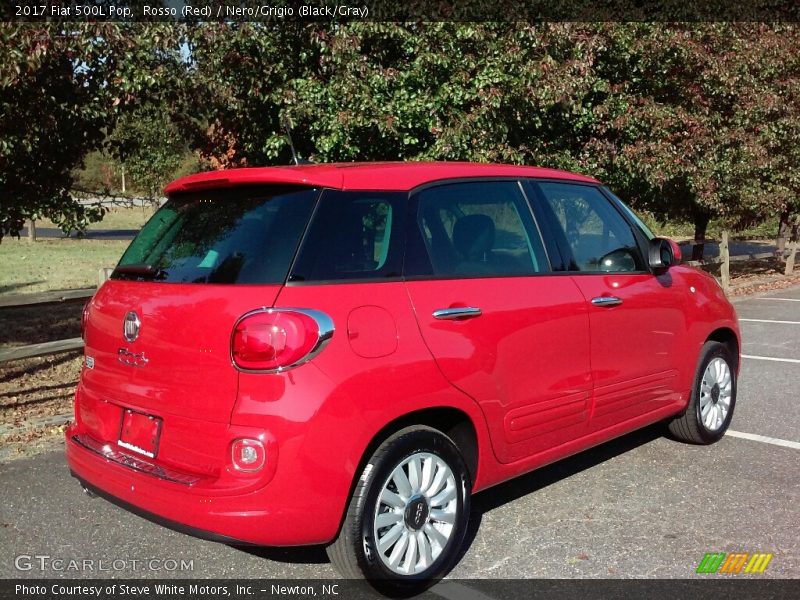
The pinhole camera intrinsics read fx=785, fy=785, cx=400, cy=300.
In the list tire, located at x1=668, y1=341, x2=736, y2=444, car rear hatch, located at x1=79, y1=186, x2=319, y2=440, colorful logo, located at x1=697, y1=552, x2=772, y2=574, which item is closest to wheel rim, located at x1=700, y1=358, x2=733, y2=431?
tire, located at x1=668, y1=341, x2=736, y2=444

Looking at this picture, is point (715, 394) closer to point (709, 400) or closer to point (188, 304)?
point (709, 400)

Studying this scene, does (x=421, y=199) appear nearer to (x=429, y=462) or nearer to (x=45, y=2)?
(x=429, y=462)

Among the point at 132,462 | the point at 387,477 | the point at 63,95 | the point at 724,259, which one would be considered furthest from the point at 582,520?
the point at 724,259

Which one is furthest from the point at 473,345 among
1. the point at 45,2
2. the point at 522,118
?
the point at 522,118

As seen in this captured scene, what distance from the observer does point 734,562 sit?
365cm

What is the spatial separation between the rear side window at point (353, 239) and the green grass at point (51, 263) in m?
11.5

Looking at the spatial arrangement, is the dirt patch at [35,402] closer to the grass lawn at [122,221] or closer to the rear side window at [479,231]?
the rear side window at [479,231]

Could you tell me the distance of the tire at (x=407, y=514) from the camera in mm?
3109

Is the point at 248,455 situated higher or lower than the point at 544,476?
higher

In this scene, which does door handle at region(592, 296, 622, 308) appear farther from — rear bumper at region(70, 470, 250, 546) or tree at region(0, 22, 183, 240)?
tree at region(0, 22, 183, 240)

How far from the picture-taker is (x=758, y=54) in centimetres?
1243

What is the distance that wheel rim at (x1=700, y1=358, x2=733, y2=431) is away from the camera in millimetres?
5307

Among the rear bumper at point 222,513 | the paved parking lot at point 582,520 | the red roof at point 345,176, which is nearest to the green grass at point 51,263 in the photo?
the paved parking lot at point 582,520

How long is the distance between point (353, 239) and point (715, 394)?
11.0 ft
